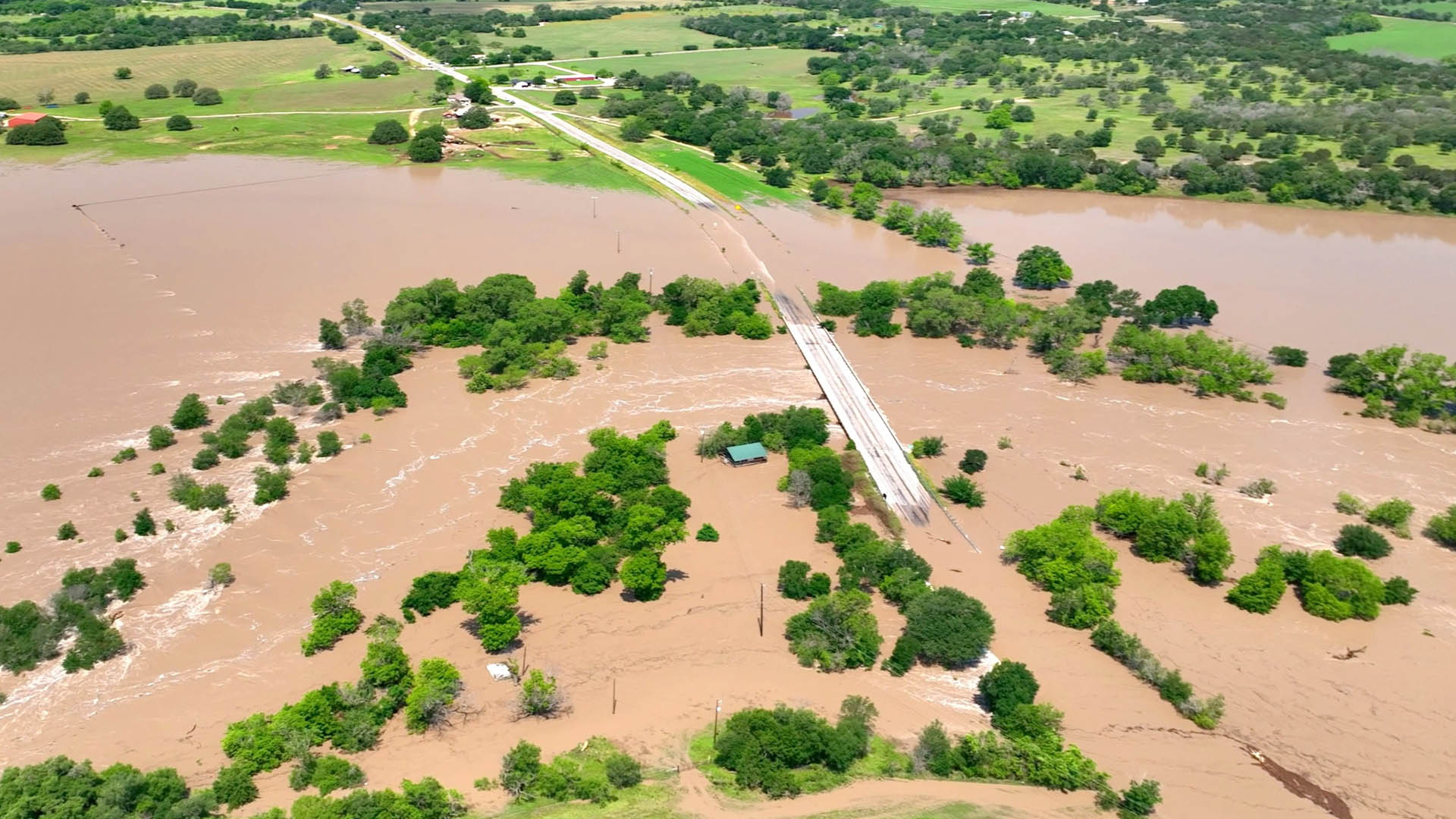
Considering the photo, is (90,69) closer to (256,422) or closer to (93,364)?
(93,364)

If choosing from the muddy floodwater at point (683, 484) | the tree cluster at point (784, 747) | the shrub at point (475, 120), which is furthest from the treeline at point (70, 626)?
the shrub at point (475, 120)

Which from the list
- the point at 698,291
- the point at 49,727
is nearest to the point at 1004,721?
the point at 49,727

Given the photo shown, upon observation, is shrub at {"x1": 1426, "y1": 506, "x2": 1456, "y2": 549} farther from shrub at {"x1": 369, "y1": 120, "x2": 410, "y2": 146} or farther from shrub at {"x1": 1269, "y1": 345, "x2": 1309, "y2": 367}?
shrub at {"x1": 369, "y1": 120, "x2": 410, "y2": 146}

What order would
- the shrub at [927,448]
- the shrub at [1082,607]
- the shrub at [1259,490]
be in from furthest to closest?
the shrub at [927,448], the shrub at [1259,490], the shrub at [1082,607]

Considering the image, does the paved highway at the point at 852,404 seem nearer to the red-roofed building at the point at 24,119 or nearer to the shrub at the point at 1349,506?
the shrub at the point at 1349,506

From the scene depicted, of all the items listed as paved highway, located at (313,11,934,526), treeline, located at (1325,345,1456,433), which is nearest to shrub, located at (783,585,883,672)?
paved highway, located at (313,11,934,526)

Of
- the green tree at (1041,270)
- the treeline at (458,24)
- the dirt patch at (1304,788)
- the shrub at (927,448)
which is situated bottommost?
the dirt patch at (1304,788)

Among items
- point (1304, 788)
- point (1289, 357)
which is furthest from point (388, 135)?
point (1304, 788)
